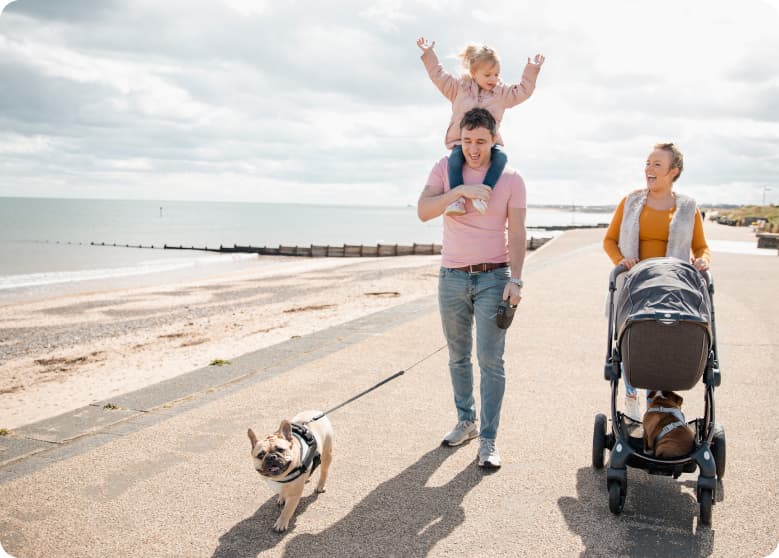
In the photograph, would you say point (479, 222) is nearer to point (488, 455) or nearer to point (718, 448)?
point (488, 455)

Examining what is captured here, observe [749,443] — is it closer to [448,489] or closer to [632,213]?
[632,213]

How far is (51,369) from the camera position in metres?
9.88

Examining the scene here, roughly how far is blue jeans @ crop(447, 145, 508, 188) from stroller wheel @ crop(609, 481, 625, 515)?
1.73 metres

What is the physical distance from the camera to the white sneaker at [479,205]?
3354mm

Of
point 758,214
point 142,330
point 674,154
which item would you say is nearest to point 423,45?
point 674,154

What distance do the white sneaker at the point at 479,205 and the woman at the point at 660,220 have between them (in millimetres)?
1067

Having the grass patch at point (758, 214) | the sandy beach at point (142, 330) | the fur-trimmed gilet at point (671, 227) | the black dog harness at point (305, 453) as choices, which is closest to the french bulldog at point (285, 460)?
the black dog harness at point (305, 453)

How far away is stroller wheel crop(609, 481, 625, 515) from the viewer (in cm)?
304

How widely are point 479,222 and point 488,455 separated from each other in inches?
55.7

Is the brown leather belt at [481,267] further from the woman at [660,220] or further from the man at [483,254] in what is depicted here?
the woman at [660,220]

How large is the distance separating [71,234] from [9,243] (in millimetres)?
16634

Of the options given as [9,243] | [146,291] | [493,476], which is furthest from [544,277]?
[9,243]

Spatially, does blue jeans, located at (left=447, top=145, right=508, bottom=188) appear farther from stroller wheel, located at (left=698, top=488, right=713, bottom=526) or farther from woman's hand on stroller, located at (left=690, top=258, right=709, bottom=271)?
stroller wheel, located at (left=698, top=488, right=713, bottom=526)

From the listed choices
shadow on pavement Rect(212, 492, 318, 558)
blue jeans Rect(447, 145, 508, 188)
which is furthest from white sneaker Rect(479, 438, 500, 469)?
blue jeans Rect(447, 145, 508, 188)
